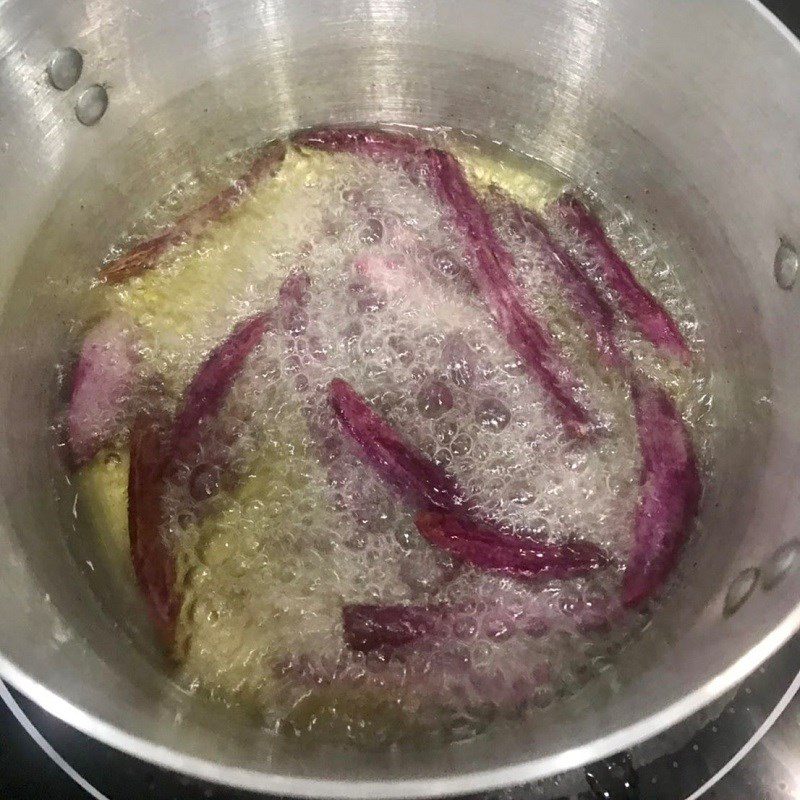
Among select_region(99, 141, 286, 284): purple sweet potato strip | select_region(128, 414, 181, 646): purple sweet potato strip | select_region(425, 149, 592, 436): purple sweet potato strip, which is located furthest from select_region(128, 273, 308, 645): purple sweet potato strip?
select_region(425, 149, 592, 436): purple sweet potato strip

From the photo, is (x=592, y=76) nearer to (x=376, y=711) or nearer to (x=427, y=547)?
(x=427, y=547)

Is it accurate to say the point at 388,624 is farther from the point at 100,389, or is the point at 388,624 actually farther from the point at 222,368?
the point at 100,389

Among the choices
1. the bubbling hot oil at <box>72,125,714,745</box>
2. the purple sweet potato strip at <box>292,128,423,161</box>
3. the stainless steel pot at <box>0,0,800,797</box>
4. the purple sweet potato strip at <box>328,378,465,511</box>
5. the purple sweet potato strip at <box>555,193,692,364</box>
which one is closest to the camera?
the stainless steel pot at <box>0,0,800,797</box>

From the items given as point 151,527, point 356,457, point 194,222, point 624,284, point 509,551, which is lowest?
point 509,551

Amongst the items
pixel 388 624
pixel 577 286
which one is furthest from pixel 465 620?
pixel 577 286

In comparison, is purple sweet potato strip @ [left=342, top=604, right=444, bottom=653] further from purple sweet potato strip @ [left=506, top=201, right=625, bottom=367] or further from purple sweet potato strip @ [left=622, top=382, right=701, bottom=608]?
purple sweet potato strip @ [left=506, top=201, right=625, bottom=367]

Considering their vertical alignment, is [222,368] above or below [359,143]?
below

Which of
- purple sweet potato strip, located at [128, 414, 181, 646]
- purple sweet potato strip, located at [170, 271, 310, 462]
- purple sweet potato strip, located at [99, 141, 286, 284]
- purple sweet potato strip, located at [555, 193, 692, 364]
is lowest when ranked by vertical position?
purple sweet potato strip, located at [555, 193, 692, 364]
